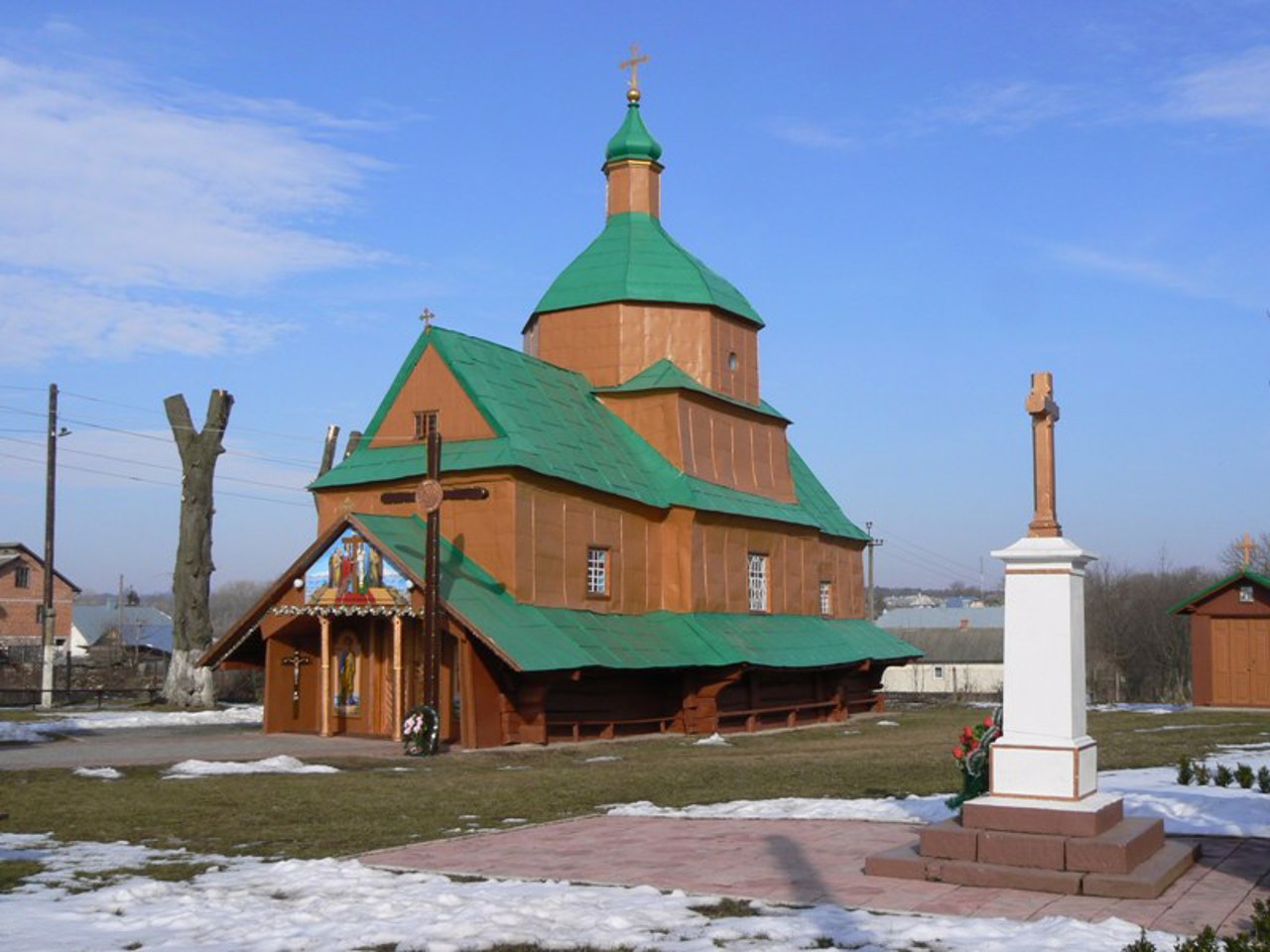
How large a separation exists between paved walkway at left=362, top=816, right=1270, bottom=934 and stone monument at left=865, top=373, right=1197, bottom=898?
161mm

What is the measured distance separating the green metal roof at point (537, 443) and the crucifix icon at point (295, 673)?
3.62m

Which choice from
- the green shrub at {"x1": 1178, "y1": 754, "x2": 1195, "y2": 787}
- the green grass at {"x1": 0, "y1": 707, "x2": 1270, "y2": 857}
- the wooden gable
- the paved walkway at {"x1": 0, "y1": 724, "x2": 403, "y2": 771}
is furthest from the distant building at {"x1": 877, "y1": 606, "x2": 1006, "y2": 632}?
the green shrub at {"x1": 1178, "y1": 754, "x2": 1195, "y2": 787}

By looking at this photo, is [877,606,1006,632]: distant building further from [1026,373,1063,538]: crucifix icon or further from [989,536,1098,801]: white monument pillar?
[989,536,1098,801]: white monument pillar

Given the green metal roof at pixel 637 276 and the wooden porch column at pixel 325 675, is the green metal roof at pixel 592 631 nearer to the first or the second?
the wooden porch column at pixel 325 675

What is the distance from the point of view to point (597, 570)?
2841 cm

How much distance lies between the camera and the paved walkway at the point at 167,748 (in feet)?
64.8

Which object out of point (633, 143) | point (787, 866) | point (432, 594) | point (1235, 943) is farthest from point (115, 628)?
point (1235, 943)

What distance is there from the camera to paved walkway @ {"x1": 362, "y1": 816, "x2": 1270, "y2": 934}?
8.86 m

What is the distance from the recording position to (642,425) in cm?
3200

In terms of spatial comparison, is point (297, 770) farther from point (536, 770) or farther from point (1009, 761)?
point (1009, 761)

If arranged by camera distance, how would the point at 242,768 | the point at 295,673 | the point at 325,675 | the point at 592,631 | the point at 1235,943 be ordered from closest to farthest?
1. the point at 1235,943
2. the point at 242,768
3. the point at 325,675
4. the point at 592,631
5. the point at 295,673

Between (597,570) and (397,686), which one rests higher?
(597,570)

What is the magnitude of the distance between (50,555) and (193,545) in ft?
17.5

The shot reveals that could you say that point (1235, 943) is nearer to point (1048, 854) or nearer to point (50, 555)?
point (1048, 854)
